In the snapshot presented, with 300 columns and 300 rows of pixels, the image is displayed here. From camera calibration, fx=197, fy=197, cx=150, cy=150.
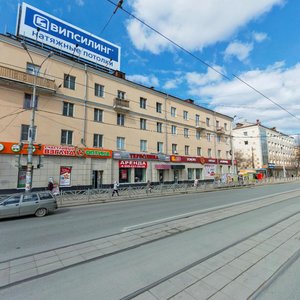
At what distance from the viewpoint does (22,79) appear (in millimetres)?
17172

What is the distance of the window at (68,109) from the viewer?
67.0 ft

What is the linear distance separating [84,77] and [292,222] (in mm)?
22008

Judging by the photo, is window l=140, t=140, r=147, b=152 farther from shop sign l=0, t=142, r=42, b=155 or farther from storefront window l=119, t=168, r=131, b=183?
shop sign l=0, t=142, r=42, b=155

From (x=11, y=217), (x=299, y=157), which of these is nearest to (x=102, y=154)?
(x=11, y=217)

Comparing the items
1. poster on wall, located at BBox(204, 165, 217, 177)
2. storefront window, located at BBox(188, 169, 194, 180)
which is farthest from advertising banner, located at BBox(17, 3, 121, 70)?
poster on wall, located at BBox(204, 165, 217, 177)

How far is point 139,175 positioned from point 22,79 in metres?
15.9

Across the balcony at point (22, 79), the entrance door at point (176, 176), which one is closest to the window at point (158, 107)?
the entrance door at point (176, 176)

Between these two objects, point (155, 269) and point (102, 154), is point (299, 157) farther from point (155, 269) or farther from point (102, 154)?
point (155, 269)

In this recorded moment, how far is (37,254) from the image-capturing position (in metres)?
5.08

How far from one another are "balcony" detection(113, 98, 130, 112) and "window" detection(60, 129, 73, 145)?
6.20 metres

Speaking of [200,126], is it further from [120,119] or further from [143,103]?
[120,119]

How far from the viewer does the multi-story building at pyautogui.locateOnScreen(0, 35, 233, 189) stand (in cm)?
1722

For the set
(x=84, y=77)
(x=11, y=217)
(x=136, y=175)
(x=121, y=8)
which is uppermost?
(x=84, y=77)

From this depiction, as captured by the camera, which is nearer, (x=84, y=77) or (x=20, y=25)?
(x=20, y=25)
